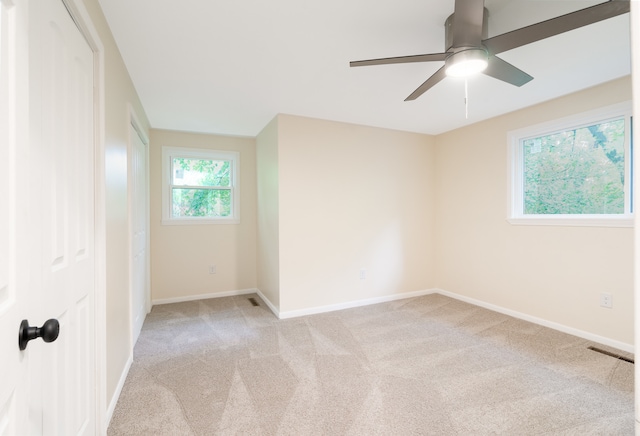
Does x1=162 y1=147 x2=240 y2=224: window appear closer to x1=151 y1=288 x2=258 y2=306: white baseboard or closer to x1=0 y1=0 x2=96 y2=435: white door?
x1=151 y1=288 x2=258 y2=306: white baseboard

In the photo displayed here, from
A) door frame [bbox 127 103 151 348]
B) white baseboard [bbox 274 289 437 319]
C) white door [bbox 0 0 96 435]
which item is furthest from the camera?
white baseboard [bbox 274 289 437 319]

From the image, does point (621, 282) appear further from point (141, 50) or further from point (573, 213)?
point (141, 50)

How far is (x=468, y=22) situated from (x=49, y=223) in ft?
6.74

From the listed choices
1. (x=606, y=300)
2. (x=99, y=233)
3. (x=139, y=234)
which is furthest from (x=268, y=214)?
(x=606, y=300)

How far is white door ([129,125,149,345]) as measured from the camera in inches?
106

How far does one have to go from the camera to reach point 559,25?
51.0 inches

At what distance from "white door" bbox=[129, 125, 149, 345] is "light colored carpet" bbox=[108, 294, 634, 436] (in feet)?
0.86

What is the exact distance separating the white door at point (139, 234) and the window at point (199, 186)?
45 cm

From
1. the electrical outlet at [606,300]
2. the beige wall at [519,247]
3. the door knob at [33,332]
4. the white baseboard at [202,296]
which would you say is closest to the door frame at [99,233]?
the door knob at [33,332]

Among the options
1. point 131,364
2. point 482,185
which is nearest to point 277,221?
point 131,364

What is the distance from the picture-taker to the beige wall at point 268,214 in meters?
3.40

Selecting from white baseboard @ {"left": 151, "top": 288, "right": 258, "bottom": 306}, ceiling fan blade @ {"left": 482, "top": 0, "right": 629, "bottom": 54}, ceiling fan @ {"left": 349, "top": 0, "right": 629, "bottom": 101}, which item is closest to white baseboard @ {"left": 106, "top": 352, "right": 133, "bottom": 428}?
white baseboard @ {"left": 151, "top": 288, "right": 258, "bottom": 306}

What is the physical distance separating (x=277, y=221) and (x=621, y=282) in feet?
10.8

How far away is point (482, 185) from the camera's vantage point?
11.9 ft
